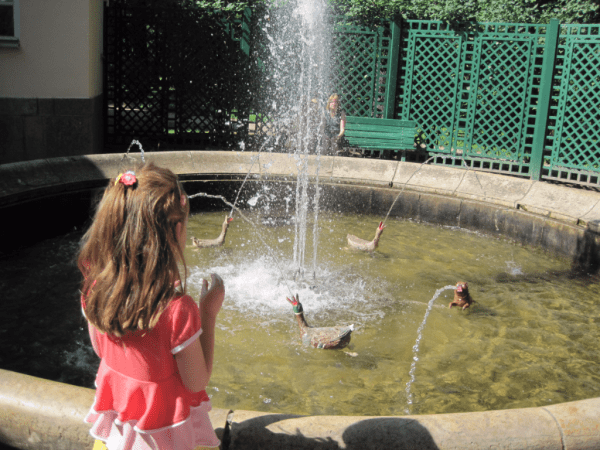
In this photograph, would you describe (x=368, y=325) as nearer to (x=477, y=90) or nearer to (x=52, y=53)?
(x=477, y=90)

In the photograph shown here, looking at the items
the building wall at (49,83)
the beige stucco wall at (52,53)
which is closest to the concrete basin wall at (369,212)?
the building wall at (49,83)

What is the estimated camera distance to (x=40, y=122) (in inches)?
349

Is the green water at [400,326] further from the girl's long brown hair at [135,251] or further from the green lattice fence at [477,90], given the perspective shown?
the green lattice fence at [477,90]

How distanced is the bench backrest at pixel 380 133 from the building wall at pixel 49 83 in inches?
153

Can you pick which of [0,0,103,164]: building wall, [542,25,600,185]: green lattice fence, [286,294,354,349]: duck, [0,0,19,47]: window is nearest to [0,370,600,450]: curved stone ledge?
[286,294,354,349]: duck

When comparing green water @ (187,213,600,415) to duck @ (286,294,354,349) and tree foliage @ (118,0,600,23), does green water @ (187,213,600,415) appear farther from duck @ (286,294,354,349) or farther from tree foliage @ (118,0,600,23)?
tree foliage @ (118,0,600,23)

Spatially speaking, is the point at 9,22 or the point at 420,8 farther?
the point at 420,8

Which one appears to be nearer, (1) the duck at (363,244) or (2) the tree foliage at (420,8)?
(1) the duck at (363,244)

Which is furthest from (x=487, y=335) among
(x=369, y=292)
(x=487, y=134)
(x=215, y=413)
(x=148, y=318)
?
(x=487, y=134)

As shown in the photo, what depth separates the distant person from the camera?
941cm

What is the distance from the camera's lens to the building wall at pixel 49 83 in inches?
341

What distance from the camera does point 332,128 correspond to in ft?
31.0

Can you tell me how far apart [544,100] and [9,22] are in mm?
7553

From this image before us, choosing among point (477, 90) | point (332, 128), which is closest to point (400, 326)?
point (332, 128)
